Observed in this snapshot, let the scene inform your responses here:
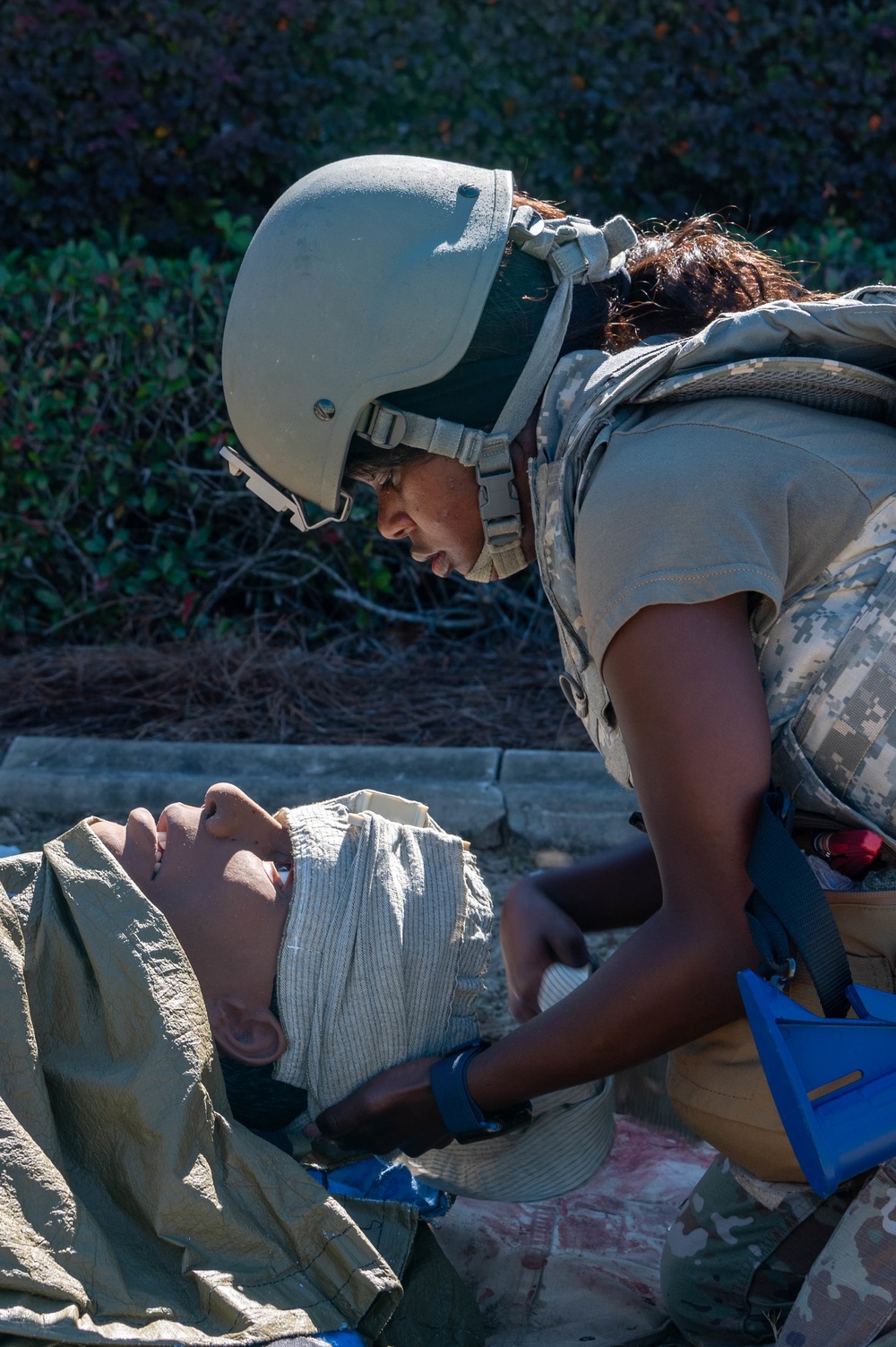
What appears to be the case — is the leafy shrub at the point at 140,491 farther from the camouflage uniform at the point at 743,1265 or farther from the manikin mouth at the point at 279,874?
the camouflage uniform at the point at 743,1265

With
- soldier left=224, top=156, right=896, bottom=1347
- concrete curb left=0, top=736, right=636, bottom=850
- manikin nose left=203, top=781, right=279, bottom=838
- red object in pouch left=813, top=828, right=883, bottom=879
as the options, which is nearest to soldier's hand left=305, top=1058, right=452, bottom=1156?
soldier left=224, top=156, right=896, bottom=1347

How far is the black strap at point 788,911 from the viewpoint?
178 centimetres

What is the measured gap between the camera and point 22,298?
5035 millimetres

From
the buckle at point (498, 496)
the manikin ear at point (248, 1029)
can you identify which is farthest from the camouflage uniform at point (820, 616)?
the manikin ear at point (248, 1029)

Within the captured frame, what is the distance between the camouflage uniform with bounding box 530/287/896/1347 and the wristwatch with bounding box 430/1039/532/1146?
1.68 feet

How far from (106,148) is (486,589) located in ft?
7.98

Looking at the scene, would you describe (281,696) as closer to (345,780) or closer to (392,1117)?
(345,780)

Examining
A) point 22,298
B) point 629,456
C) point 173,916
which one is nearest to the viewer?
point 629,456

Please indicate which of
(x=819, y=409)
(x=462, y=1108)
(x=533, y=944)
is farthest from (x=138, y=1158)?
(x=819, y=409)

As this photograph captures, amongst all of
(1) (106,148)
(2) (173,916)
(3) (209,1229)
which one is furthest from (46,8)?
(3) (209,1229)

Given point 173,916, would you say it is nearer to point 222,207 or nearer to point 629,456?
point 629,456

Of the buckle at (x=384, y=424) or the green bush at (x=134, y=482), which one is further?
the green bush at (x=134, y=482)

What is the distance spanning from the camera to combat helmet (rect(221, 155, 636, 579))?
7.21 ft

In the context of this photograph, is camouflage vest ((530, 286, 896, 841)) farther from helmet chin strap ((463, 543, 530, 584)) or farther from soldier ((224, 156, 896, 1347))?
helmet chin strap ((463, 543, 530, 584))
